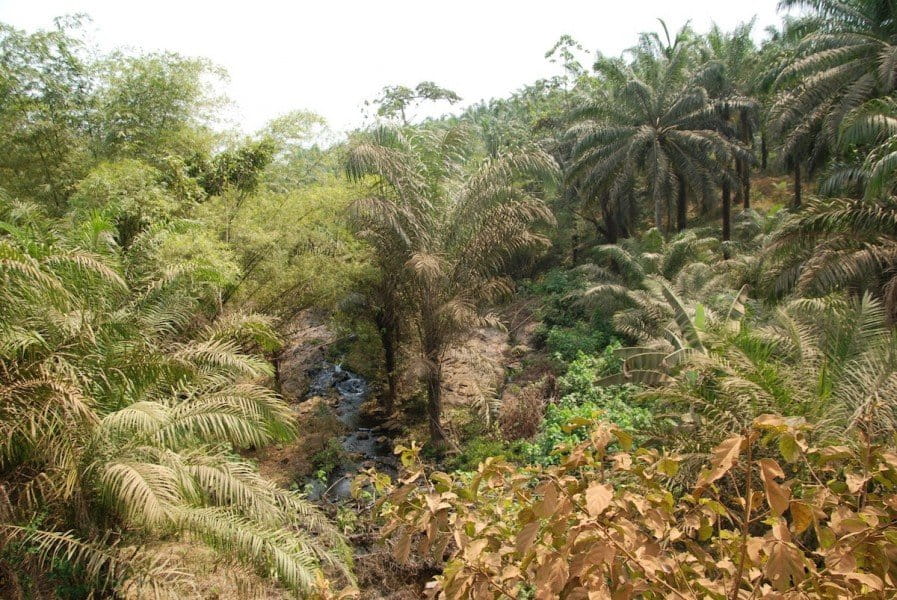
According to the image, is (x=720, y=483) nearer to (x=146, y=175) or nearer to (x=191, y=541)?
(x=191, y=541)

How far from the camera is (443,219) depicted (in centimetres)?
1053

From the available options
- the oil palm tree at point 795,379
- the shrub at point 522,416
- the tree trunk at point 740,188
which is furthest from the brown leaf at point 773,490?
the tree trunk at point 740,188

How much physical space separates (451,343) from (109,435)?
7.26 metres

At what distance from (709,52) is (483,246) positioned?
18.2 m

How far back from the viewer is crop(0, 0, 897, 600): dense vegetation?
204 centimetres

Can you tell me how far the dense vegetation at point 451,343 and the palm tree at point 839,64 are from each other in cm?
8

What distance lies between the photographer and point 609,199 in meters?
18.7

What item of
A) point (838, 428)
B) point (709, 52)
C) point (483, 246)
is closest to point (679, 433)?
point (838, 428)

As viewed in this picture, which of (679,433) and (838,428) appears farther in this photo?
(679,433)

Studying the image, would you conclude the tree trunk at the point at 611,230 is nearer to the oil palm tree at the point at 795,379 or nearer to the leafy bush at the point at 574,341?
the leafy bush at the point at 574,341

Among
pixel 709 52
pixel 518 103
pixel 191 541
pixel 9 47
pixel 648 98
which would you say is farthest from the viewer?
pixel 518 103

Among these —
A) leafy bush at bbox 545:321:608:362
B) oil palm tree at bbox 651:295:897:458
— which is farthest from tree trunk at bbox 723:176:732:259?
oil palm tree at bbox 651:295:897:458

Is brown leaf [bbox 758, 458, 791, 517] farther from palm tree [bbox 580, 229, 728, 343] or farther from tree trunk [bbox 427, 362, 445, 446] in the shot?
tree trunk [bbox 427, 362, 445, 446]

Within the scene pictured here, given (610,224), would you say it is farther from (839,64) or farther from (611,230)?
(839,64)
